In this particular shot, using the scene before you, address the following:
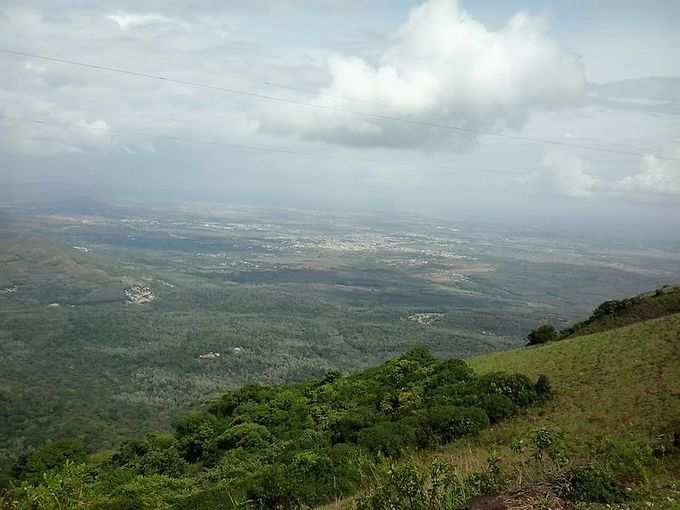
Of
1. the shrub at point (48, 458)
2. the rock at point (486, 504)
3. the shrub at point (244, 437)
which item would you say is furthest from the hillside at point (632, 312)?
the shrub at point (48, 458)

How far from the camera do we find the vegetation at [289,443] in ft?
39.1

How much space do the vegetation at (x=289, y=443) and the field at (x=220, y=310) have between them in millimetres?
18167

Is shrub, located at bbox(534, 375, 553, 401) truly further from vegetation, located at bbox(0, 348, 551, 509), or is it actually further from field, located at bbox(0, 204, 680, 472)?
field, located at bbox(0, 204, 680, 472)

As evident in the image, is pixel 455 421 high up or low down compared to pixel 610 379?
down

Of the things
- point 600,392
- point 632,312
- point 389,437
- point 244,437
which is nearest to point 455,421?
point 389,437

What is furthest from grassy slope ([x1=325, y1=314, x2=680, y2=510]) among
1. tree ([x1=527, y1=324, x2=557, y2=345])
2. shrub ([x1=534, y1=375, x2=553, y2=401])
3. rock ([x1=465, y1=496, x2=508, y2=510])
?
tree ([x1=527, y1=324, x2=557, y2=345])

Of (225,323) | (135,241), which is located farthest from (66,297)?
(135,241)

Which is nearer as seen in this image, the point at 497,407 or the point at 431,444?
the point at 431,444

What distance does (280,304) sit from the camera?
101688 mm

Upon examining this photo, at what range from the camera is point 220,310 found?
94.4 m

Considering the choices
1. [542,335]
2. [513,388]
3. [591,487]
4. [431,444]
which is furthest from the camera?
[542,335]

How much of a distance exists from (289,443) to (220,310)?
79505mm

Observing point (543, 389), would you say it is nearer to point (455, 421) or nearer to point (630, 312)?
point (455, 421)

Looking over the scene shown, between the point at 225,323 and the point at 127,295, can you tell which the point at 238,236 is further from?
the point at 225,323
